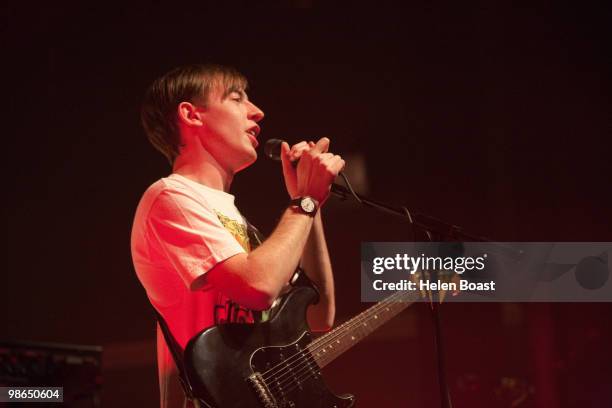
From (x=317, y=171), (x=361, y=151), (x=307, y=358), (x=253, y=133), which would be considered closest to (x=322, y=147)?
(x=317, y=171)

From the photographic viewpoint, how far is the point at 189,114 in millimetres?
1688

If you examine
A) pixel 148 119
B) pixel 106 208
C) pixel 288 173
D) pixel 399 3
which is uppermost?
pixel 399 3

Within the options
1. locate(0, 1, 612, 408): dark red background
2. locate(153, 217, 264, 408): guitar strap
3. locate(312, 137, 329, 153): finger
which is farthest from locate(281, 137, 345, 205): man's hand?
locate(0, 1, 612, 408): dark red background

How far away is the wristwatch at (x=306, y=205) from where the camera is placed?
144cm

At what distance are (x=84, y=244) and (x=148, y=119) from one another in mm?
1236

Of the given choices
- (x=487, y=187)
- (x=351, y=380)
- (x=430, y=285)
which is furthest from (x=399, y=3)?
(x=430, y=285)

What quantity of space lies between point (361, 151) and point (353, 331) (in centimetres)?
180

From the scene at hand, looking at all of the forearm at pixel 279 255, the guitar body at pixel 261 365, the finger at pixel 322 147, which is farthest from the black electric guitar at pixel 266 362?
the finger at pixel 322 147

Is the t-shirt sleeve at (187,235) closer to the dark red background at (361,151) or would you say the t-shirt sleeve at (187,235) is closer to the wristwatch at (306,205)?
the wristwatch at (306,205)

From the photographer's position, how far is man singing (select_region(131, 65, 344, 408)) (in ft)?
4.33

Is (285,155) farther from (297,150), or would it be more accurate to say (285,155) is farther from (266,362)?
(266,362)

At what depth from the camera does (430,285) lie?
5.34 ft

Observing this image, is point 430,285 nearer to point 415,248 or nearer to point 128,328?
point 415,248

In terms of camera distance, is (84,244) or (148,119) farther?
(84,244)
